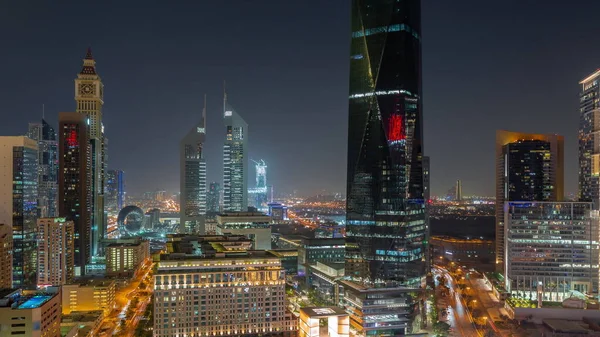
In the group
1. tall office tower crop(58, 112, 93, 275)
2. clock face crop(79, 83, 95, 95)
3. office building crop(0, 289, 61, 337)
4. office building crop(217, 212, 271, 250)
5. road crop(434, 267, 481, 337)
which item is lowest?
road crop(434, 267, 481, 337)

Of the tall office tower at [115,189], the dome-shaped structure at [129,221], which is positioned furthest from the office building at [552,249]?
the tall office tower at [115,189]

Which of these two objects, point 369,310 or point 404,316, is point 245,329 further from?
point 404,316

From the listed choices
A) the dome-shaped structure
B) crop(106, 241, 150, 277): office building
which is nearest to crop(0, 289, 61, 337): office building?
crop(106, 241, 150, 277): office building

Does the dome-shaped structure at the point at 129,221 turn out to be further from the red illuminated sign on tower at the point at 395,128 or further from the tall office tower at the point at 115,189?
the red illuminated sign on tower at the point at 395,128

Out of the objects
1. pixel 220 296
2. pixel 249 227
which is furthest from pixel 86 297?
pixel 249 227

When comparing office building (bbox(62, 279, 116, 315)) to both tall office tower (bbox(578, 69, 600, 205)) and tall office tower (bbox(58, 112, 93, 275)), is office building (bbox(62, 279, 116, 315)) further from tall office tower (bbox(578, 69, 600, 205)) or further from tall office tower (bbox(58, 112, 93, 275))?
tall office tower (bbox(578, 69, 600, 205))

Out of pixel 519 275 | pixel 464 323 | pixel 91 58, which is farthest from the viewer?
pixel 91 58

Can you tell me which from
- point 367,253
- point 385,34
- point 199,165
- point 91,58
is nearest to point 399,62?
point 385,34
